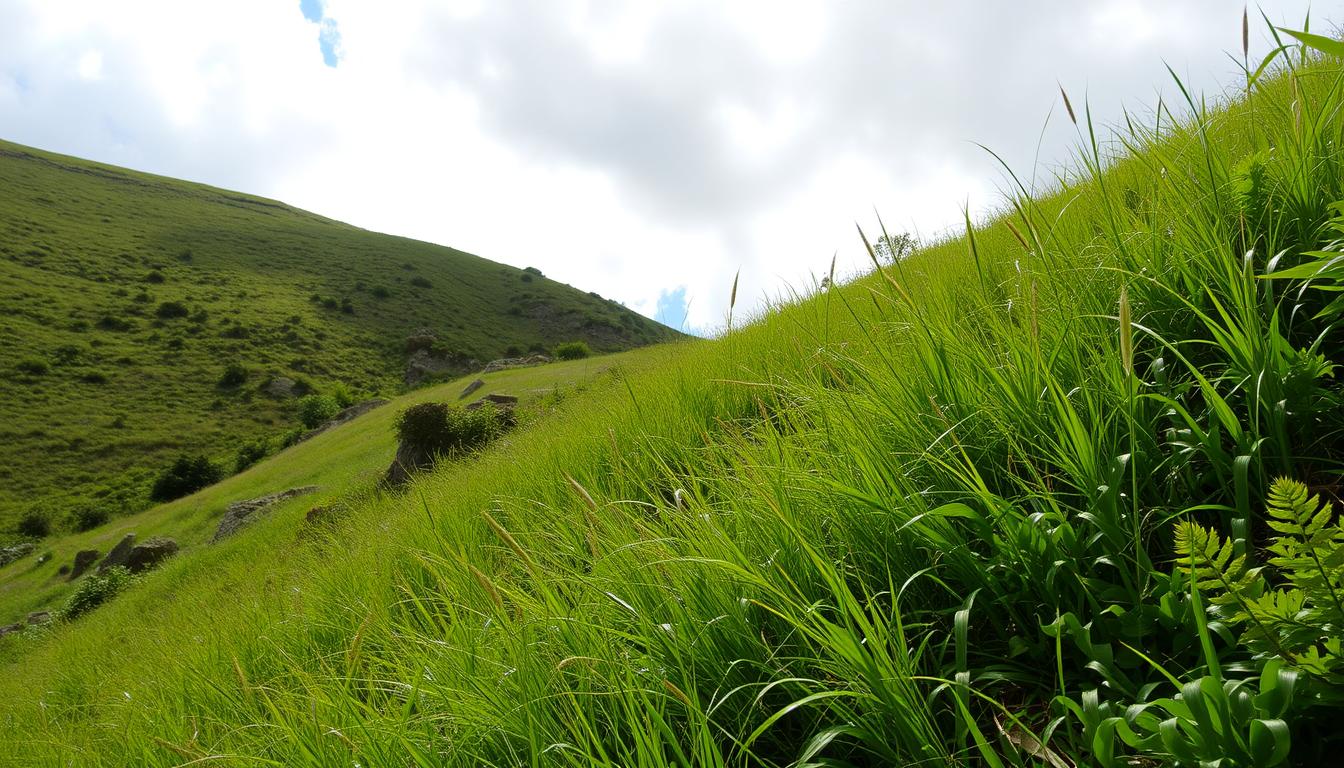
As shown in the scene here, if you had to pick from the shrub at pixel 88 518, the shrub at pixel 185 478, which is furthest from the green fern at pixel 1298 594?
the shrub at pixel 185 478

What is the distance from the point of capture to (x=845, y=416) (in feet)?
7.54

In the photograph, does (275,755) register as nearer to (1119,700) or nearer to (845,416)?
(845,416)

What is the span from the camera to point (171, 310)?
60406 mm

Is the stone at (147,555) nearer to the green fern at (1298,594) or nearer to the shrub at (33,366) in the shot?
the green fern at (1298,594)

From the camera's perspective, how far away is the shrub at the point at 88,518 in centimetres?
3872

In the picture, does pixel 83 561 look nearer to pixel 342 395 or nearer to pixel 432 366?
pixel 342 395

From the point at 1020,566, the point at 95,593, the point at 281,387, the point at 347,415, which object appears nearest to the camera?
the point at 1020,566

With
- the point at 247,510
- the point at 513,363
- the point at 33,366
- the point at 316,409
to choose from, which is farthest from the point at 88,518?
the point at 513,363

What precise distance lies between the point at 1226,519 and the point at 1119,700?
0.61 m

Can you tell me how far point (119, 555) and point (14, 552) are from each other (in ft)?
65.4

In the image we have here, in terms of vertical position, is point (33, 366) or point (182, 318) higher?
point (182, 318)

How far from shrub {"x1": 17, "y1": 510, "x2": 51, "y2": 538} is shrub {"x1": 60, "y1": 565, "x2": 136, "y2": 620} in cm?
2428

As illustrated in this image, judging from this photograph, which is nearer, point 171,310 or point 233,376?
point 233,376

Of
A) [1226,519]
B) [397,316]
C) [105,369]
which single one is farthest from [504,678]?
[397,316]
